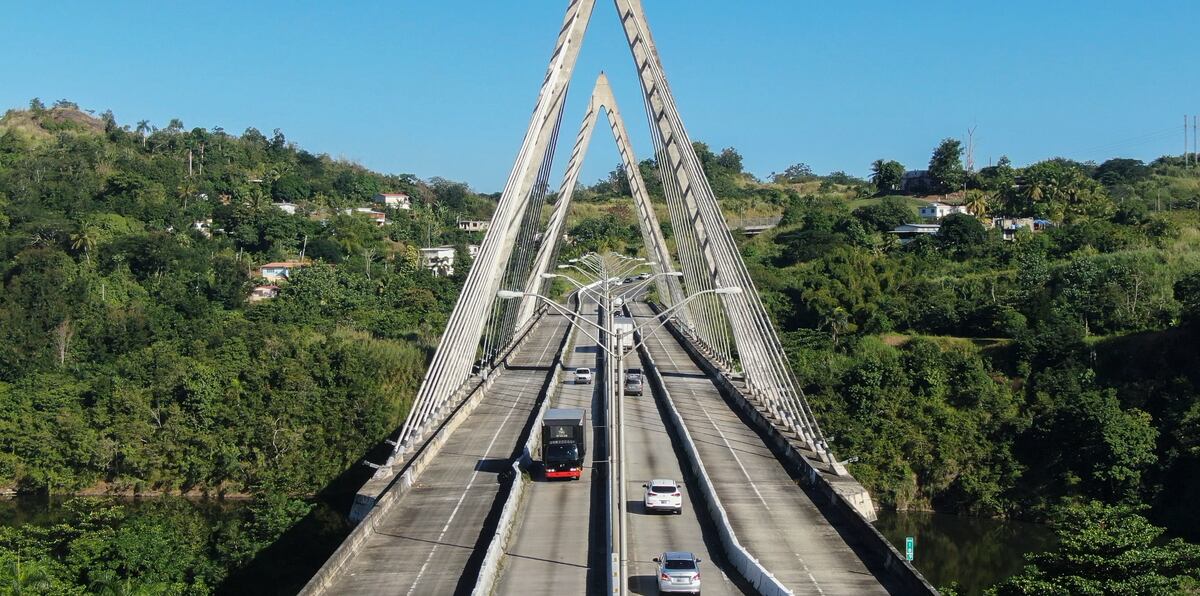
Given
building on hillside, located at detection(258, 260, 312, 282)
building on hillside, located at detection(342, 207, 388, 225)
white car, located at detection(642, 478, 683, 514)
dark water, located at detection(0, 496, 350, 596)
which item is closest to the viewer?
white car, located at detection(642, 478, 683, 514)

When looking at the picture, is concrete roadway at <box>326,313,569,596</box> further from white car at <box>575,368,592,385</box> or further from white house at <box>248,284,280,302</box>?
white house at <box>248,284,280,302</box>

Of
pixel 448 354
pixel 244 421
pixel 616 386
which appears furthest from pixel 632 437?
pixel 244 421

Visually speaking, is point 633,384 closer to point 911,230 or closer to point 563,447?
point 563,447

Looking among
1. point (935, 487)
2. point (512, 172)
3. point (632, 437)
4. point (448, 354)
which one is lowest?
point (935, 487)

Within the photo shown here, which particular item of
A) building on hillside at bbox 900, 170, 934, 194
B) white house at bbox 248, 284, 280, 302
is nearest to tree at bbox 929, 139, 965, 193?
building on hillside at bbox 900, 170, 934, 194

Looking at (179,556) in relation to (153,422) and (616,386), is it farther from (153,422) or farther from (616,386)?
(153,422)

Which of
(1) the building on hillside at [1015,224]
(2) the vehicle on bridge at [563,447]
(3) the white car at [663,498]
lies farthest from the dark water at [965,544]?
(1) the building on hillside at [1015,224]
